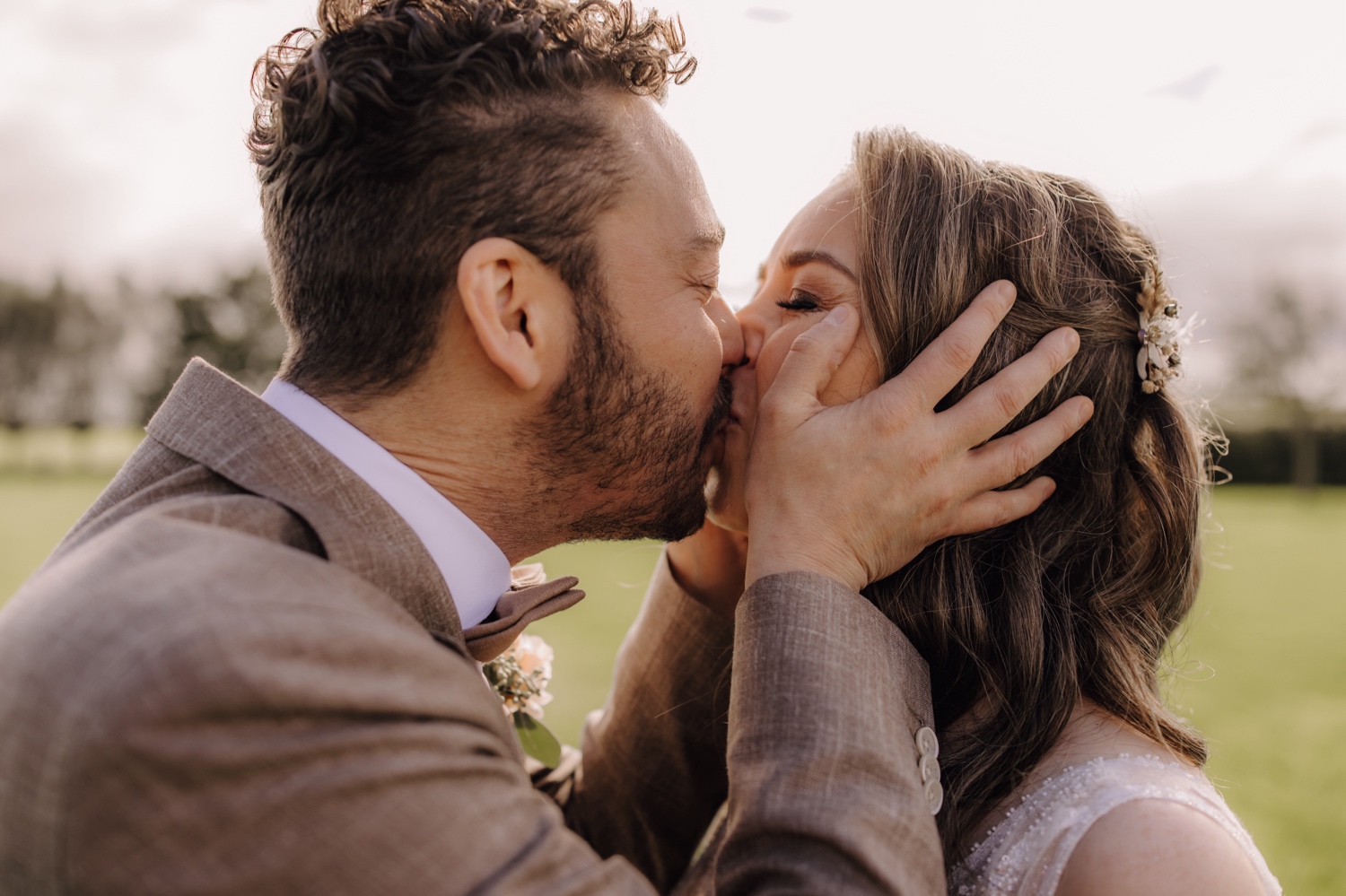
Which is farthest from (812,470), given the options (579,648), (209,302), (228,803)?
(209,302)

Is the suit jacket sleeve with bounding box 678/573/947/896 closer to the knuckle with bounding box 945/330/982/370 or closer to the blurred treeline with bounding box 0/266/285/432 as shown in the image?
the knuckle with bounding box 945/330/982/370

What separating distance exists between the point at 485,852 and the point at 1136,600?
7.33ft

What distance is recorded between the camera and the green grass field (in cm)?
800

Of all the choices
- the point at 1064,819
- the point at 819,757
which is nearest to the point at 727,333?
the point at 819,757

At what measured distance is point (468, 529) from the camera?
8.17ft

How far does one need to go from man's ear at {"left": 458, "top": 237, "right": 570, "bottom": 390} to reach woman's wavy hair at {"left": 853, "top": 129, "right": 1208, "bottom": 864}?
961mm

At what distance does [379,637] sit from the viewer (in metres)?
1.71

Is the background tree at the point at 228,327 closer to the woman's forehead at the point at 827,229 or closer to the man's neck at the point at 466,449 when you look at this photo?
the woman's forehead at the point at 827,229

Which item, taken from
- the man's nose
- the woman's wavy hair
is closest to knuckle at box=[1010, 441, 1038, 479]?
the woman's wavy hair

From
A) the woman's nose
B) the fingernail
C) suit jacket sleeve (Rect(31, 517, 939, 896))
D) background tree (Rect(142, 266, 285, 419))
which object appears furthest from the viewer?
background tree (Rect(142, 266, 285, 419))

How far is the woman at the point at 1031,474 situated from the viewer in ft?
8.52

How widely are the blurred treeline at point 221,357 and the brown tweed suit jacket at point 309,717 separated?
43.3m

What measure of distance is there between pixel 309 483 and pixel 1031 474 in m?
2.07

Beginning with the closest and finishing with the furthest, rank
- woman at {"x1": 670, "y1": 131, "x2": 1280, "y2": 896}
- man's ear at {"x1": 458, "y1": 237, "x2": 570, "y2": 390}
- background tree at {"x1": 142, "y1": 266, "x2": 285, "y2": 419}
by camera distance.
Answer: man's ear at {"x1": 458, "y1": 237, "x2": 570, "y2": 390} → woman at {"x1": 670, "y1": 131, "x2": 1280, "y2": 896} → background tree at {"x1": 142, "y1": 266, "x2": 285, "y2": 419}
